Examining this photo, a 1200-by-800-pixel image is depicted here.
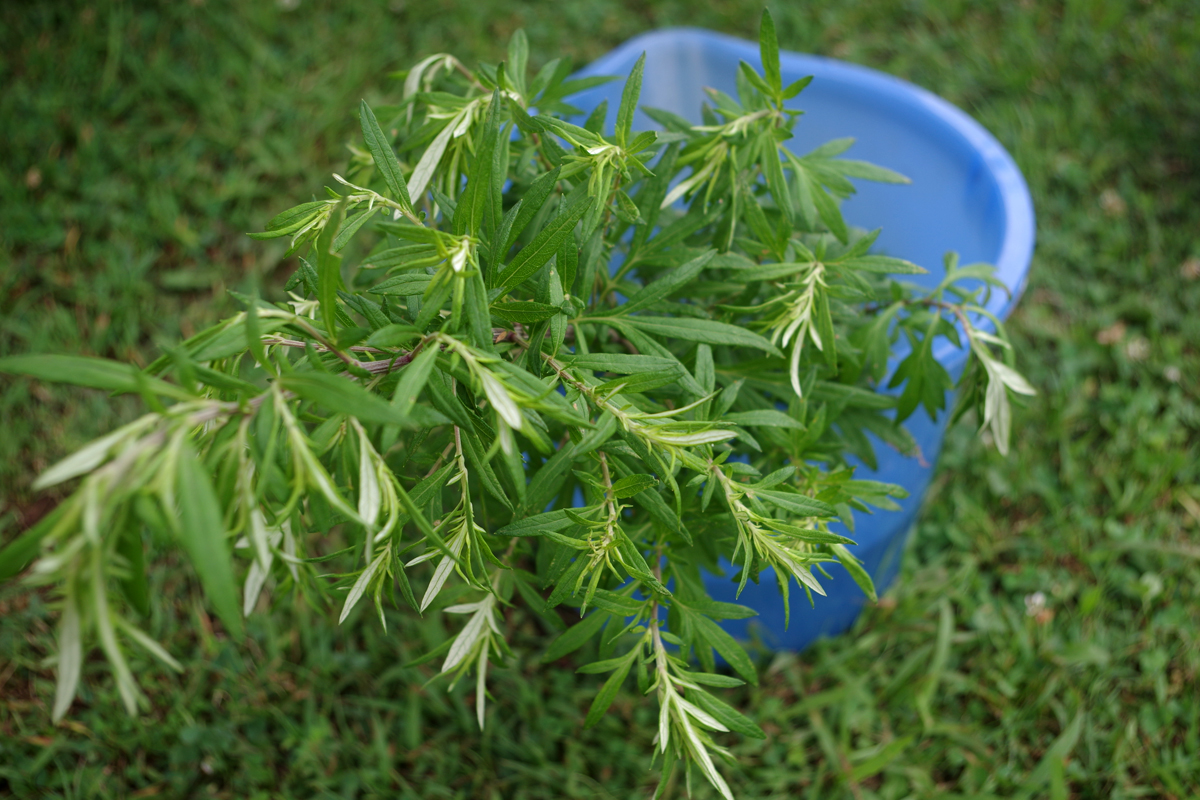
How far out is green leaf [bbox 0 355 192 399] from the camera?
29.7 inches

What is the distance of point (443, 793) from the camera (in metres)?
1.72

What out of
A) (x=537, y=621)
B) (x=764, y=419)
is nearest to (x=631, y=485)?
(x=764, y=419)

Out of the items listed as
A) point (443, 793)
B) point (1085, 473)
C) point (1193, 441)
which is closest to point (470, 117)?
point (443, 793)

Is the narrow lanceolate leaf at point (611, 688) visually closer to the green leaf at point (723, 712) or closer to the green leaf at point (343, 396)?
the green leaf at point (723, 712)

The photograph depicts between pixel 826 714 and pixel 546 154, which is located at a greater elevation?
pixel 546 154

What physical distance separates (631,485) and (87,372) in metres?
0.57

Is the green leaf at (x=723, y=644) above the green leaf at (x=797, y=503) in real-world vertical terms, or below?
below

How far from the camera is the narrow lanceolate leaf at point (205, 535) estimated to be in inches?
26.5

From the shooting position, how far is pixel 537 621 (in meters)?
2.00

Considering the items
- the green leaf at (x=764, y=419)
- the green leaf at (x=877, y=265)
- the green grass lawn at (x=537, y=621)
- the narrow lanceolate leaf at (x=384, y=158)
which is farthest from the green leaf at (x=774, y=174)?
the green grass lawn at (x=537, y=621)

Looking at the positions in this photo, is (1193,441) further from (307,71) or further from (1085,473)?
(307,71)

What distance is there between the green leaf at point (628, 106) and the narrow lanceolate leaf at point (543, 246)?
0.09m

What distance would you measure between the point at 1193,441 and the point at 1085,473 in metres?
0.30

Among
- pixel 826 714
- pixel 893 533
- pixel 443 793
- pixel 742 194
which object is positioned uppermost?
pixel 742 194
